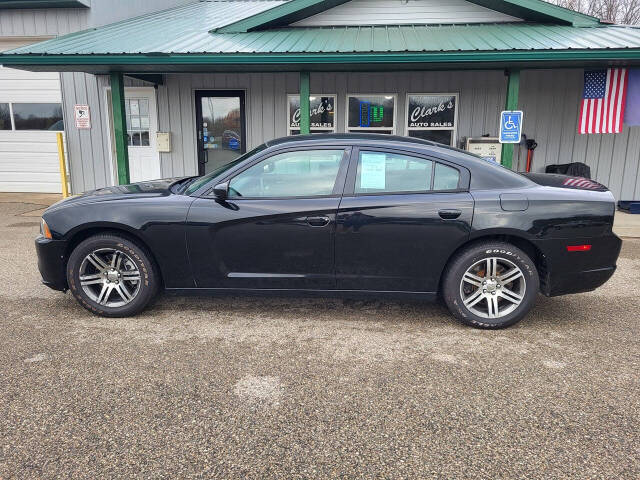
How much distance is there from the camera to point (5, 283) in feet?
17.0

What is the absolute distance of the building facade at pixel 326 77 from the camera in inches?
288

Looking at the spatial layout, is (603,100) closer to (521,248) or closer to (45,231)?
(521,248)

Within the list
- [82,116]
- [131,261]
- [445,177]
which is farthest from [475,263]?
[82,116]

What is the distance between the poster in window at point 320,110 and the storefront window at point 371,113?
0.36 metres

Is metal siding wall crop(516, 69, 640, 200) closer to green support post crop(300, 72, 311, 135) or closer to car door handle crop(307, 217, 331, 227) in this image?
green support post crop(300, 72, 311, 135)

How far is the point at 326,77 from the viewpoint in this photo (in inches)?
400

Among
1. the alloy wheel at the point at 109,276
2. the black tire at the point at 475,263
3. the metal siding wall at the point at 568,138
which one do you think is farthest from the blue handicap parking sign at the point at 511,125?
the alloy wheel at the point at 109,276

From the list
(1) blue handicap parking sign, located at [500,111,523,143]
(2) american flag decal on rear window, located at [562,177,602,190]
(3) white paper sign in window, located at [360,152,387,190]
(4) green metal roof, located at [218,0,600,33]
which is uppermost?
(4) green metal roof, located at [218,0,600,33]

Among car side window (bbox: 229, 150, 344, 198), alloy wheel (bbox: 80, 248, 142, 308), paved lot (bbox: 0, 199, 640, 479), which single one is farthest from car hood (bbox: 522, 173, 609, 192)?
alloy wheel (bbox: 80, 248, 142, 308)

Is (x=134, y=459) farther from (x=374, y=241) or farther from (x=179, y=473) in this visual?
(x=374, y=241)

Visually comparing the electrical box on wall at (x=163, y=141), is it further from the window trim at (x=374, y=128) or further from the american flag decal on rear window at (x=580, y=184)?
the american flag decal on rear window at (x=580, y=184)

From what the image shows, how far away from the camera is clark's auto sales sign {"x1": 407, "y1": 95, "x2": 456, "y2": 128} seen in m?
10.1

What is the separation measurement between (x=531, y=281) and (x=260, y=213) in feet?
7.36

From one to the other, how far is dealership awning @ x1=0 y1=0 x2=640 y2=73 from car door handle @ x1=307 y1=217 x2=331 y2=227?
4.05 m
